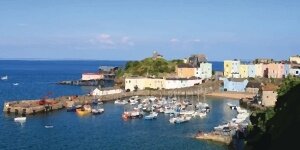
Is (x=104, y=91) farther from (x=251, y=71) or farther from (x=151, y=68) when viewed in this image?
(x=251, y=71)

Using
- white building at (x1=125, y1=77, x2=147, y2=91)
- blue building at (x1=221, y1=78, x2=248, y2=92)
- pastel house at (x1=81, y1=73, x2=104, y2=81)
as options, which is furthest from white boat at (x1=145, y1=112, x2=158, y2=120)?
pastel house at (x1=81, y1=73, x2=104, y2=81)

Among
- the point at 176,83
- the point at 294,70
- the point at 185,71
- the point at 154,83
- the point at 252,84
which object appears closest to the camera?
the point at 252,84

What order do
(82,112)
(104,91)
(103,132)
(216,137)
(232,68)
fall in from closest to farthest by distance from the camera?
(216,137) → (103,132) → (82,112) → (104,91) → (232,68)

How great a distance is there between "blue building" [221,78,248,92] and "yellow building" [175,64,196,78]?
11.5 m

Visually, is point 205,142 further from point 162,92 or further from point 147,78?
point 147,78

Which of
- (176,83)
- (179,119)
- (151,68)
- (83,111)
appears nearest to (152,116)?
(179,119)

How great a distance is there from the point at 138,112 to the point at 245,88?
2834 centimetres

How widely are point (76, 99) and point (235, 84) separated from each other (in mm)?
25339

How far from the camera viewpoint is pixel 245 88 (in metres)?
75.3

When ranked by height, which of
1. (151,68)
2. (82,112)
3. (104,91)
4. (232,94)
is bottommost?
(82,112)

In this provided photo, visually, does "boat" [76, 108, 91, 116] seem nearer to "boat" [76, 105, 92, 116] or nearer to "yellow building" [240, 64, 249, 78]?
"boat" [76, 105, 92, 116]

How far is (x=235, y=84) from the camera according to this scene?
76.9m

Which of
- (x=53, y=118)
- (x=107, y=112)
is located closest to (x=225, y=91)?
(x=107, y=112)

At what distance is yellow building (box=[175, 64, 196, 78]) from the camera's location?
8888 cm
